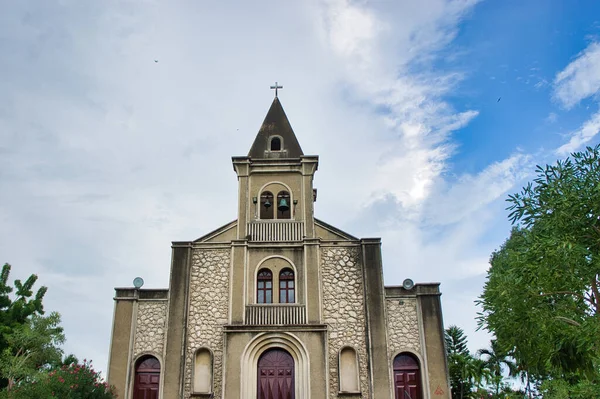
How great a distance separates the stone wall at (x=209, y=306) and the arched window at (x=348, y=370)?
458 cm

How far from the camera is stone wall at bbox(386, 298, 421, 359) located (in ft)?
68.0

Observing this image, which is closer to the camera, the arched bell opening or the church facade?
the church facade

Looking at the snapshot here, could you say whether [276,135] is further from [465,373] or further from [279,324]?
[465,373]

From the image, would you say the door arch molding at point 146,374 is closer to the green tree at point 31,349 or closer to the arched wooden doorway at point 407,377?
the green tree at point 31,349

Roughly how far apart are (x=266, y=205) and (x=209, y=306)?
5.06 meters

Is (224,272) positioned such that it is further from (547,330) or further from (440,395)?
(547,330)

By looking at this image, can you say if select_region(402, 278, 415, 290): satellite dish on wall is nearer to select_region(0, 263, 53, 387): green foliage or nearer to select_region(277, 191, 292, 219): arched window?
select_region(277, 191, 292, 219): arched window

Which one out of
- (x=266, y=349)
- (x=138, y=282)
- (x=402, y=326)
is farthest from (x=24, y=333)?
(x=402, y=326)

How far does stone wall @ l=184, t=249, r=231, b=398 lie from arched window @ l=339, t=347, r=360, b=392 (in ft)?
15.0

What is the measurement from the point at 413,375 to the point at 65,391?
40.5 feet

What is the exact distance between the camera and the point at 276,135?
2580 centimetres

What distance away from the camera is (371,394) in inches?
780

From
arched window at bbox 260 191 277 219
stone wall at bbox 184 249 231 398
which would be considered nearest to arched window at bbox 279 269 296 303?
stone wall at bbox 184 249 231 398

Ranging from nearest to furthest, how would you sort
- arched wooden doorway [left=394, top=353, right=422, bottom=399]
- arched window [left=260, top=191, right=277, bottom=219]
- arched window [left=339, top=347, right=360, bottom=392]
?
1. arched window [left=339, top=347, right=360, bottom=392]
2. arched wooden doorway [left=394, top=353, right=422, bottom=399]
3. arched window [left=260, top=191, right=277, bottom=219]
